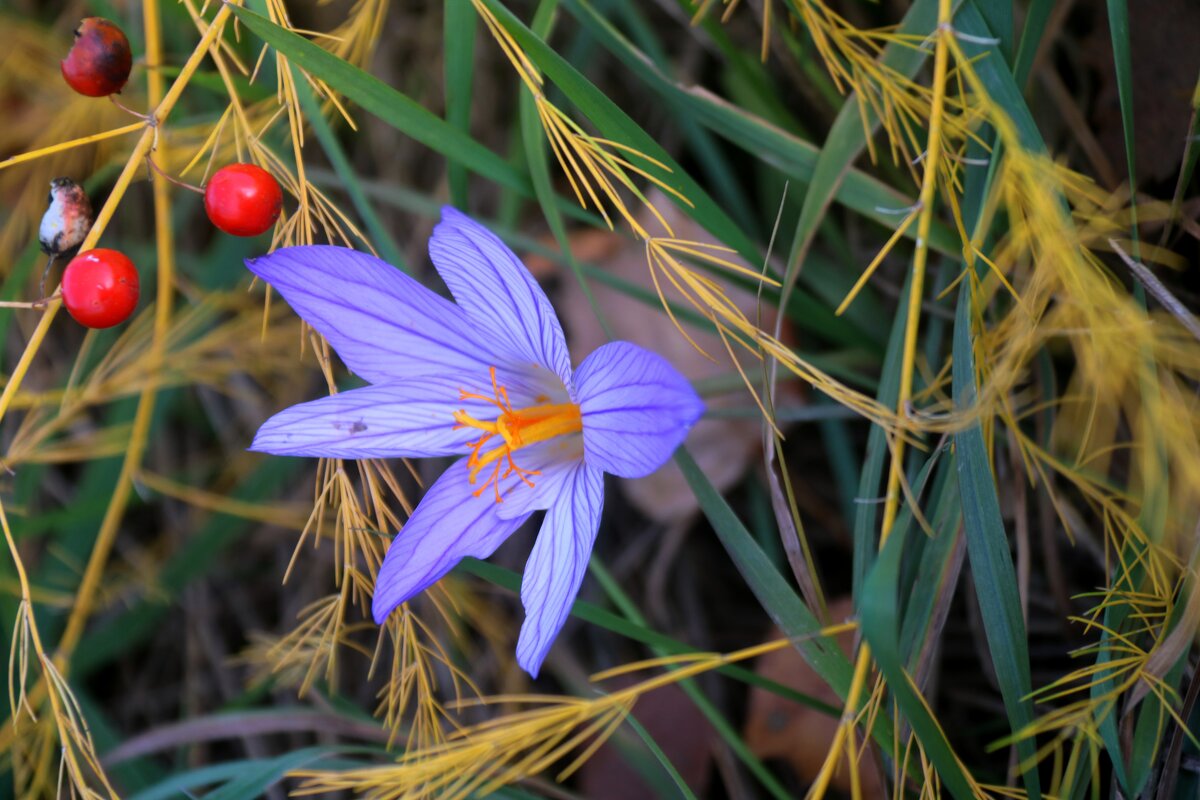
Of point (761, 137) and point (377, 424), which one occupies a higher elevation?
point (761, 137)

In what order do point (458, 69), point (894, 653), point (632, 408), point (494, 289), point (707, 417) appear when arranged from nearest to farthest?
point (894, 653), point (632, 408), point (494, 289), point (458, 69), point (707, 417)

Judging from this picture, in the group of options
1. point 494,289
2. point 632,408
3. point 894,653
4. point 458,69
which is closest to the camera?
point 894,653

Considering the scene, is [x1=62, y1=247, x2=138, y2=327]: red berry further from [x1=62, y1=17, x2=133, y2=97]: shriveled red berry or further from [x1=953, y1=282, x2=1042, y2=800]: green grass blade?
[x1=953, y1=282, x2=1042, y2=800]: green grass blade

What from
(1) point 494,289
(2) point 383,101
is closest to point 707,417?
(1) point 494,289

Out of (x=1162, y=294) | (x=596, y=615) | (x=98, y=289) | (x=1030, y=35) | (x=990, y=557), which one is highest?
(x=1030, y=35)

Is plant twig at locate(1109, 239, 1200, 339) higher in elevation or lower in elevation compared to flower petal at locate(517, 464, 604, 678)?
higher

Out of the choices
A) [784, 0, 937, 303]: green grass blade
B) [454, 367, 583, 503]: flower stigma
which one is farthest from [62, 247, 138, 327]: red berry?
[784, 0, 937, 303]: green grass blade

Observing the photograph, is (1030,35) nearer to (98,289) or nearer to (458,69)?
(458,69)
